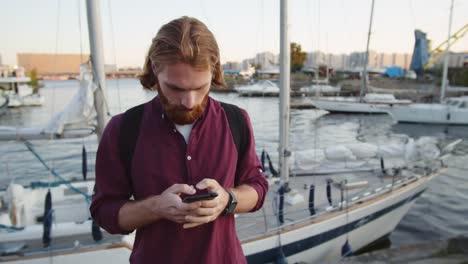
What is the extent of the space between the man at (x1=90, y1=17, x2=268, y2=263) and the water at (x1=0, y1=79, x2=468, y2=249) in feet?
13.4

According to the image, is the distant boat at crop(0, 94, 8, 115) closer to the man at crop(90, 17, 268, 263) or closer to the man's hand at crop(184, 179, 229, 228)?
the man at crop(90, 17, 268, 263)

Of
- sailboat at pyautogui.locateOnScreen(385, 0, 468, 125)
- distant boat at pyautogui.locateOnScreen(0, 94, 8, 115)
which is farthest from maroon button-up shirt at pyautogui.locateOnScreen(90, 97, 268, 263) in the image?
distant boat at pyautogui.locateOnScreen(0, 94, 8, 115)

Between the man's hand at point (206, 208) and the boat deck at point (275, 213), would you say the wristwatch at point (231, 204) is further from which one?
the boat deck at point (275, 213)

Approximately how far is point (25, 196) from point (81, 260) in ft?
8.52

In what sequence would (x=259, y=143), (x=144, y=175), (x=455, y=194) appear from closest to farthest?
(x=144, y=175) < (x=455, y=194) < (x=259, y=143)

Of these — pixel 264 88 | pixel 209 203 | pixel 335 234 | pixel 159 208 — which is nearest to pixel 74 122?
pixel 159 208

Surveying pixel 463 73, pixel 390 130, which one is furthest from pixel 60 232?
pixel 463 73

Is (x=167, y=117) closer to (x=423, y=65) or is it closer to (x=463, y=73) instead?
(x=423, y=65)

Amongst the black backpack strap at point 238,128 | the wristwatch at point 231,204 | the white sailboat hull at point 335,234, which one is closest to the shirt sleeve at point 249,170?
the black backpack strap at point 238,128

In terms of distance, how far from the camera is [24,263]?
4457mm

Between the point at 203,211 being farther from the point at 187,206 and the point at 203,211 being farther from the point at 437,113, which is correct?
the point at 437,113

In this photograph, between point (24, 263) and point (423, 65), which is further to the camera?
point (423, 65)

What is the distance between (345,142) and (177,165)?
23.6 meters

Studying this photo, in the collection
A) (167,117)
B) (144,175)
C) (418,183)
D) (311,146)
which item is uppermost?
(167,117)
